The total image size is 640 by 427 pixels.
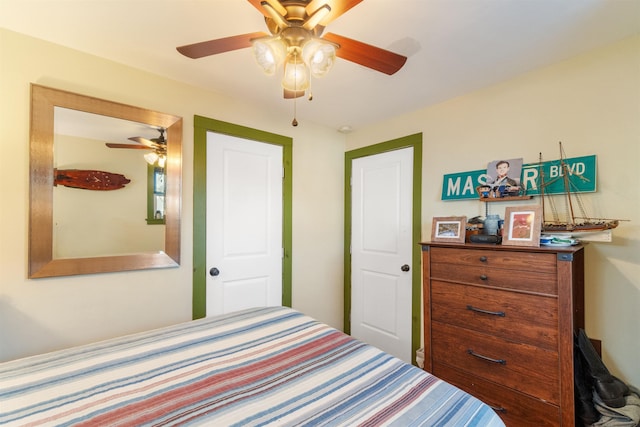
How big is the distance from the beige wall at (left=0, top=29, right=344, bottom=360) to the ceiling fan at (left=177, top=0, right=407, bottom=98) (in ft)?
3.02

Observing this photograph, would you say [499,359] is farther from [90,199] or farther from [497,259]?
[90,199]

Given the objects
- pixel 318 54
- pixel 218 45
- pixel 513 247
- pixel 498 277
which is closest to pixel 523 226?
pixel 513 247

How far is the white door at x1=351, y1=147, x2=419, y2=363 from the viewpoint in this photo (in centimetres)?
248

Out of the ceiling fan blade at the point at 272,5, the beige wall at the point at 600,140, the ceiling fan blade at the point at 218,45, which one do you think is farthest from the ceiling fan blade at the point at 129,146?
the beige wall at the point at 600,140

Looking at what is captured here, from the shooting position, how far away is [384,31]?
Answer: 1.42m

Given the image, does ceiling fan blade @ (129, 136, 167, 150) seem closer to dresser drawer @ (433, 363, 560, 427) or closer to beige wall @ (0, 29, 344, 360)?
beige wall @ (0, 29, 344, 360)

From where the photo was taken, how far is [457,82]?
194 centimetres

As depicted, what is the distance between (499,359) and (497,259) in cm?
55

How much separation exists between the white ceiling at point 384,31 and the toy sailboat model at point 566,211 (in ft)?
2.09

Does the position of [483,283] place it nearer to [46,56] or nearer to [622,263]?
[622,263]

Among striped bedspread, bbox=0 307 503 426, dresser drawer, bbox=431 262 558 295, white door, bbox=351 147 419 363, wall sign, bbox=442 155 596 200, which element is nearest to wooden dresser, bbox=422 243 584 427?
dresser drawer, bbox=431 262 558 295

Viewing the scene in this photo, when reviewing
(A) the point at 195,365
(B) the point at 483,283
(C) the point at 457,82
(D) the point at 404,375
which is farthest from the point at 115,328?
(C) the point at 457,82

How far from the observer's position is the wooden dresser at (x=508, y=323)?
4.27 ft

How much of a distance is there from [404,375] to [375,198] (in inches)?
76.7
